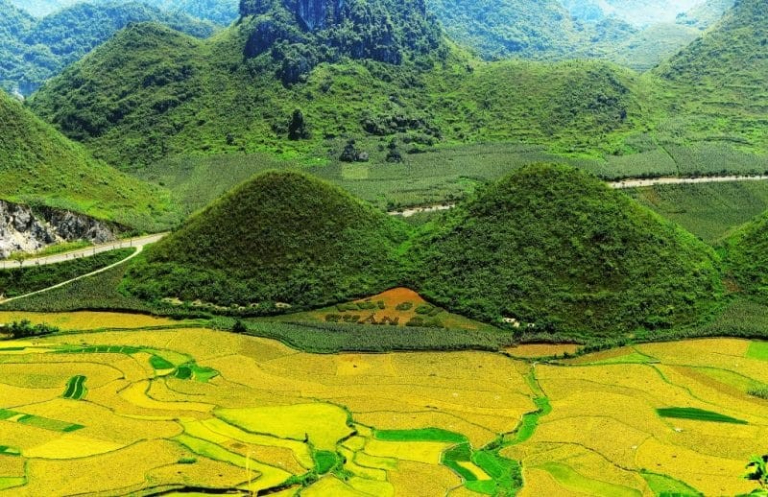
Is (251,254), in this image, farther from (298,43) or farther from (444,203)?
(298,43)

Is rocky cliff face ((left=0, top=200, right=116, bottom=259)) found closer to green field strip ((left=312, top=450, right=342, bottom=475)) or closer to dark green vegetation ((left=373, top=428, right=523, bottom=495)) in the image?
green field strip ((left=312, top=450, right=342, bottom=475))

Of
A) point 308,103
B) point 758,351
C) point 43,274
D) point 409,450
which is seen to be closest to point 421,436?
point 409,450

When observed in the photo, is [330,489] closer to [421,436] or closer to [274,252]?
[421,436]

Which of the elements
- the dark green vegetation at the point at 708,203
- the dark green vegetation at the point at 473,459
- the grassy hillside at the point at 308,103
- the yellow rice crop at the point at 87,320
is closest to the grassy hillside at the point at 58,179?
the yellow rice crop at the point at 87,320

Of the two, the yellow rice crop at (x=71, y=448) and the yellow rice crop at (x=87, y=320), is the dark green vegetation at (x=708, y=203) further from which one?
the yellow rice crop at (x=71, y=448)

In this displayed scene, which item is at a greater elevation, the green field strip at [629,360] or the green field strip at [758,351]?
the green field strip at [758,351]

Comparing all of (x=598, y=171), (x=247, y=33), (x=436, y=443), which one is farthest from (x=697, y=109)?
(x=436, y=443)

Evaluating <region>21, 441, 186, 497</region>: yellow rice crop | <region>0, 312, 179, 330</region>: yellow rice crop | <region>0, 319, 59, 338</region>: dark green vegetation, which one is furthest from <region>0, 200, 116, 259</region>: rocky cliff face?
<region>21, 441, 186, 497</region>: yellow rice crop
